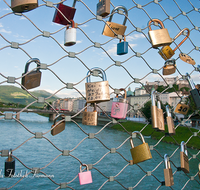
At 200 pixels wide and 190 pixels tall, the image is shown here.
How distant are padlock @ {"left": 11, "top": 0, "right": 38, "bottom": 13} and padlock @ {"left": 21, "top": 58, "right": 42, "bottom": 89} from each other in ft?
0.64

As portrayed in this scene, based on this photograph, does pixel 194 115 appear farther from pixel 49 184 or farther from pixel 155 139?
pixel 155 139

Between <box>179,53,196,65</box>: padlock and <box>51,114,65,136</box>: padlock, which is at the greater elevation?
<box>179,53,196,65</box>: padlock

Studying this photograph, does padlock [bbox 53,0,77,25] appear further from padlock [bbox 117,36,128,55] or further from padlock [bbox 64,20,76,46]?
padlock [bbox 117,36,128,55]

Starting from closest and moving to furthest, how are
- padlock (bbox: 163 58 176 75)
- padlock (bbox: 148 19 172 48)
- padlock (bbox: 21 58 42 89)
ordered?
padlock (bbox: 21 58 42 89), padlock (bbox: 148 19 172 48), padlock (bbox: 163 58 176 75)

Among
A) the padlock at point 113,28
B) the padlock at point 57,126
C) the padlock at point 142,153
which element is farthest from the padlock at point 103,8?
the padlock at point 142,153

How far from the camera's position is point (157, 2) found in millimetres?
1416

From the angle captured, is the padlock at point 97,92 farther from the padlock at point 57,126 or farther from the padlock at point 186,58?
the padlock at point 186,58

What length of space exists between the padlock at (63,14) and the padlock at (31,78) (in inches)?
8.7

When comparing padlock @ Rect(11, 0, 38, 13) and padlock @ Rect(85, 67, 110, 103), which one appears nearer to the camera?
padlock @ Rect(11, 0, 38, 13)

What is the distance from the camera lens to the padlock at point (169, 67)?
4.41 feet

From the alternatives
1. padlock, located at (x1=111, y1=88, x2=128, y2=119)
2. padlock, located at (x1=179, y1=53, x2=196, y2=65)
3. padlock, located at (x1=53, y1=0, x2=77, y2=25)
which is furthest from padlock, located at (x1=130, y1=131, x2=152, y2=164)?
padlock, located at (x1=179, y1=53, x2=196, y2=65)

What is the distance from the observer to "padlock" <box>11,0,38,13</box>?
2.40 ft

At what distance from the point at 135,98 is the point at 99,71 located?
3083 cm

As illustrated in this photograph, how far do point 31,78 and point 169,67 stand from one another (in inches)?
35.8
